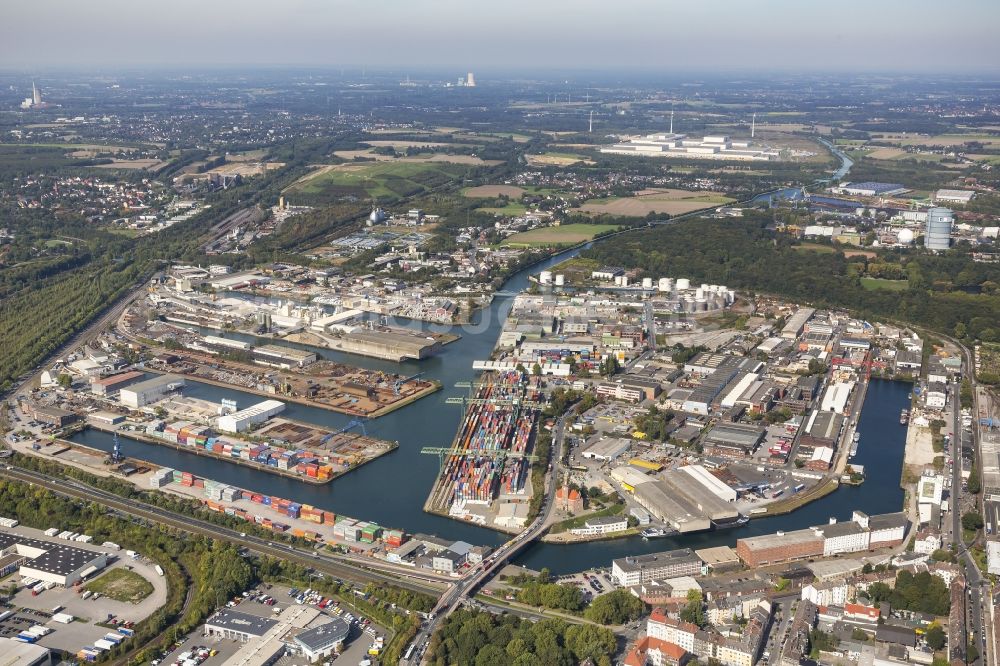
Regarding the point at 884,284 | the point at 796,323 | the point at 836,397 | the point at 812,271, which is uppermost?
the point at 812,271

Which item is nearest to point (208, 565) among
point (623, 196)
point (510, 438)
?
point (510, 438)

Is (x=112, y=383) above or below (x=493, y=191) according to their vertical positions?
below

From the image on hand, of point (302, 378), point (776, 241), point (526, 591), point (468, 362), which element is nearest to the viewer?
point (526, 591)

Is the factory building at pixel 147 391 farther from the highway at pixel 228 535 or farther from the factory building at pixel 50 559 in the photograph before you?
the factory building at pixel 50 559

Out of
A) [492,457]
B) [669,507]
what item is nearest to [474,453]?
[492,457]

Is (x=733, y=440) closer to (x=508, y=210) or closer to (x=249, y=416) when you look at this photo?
(x=249, y=416)

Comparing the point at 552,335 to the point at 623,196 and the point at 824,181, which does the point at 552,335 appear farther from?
the point at 824,181
